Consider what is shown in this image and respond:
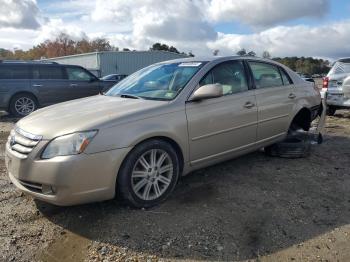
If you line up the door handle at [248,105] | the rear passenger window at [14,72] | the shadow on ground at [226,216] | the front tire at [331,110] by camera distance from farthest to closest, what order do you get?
the rear passenger window at [14,72] → the front tire at [331,110] → the door handle at [248,105] → the shadow on ground at [226,216]

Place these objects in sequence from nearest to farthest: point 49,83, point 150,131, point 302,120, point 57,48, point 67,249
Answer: point 67,249
point 150,131
point 302,120
point 49,83
point 57,48

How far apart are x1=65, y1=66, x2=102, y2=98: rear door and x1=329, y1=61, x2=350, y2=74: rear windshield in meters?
7.08

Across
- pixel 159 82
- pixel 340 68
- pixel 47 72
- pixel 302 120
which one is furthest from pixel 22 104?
pixel 340 68

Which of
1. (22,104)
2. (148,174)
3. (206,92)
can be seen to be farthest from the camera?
(22,104)

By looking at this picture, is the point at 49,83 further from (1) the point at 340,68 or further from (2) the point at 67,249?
(2) the point at 67,249

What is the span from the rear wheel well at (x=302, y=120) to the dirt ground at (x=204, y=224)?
1250mm

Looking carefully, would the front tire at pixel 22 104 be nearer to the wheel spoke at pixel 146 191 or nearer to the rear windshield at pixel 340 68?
the wheel spoke at pixel 146 191

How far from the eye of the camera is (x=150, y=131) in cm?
367

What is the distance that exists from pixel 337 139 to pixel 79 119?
16.9ft

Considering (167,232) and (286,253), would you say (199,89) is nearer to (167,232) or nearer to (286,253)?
(167,232)

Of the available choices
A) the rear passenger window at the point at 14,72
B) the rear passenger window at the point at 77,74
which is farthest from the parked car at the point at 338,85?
the rear passenger window at the point at 14,72

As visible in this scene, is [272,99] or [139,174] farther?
[272,99]

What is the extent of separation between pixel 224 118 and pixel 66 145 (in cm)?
191

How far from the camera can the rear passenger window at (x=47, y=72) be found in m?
11.2
